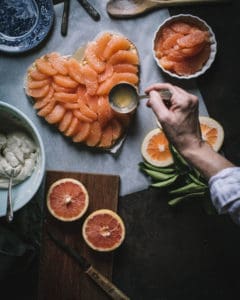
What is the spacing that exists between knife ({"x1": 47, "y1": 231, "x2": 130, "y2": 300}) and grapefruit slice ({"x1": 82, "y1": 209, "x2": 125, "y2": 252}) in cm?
9

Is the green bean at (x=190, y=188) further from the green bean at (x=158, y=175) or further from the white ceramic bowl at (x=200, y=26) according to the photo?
the white ceramic bowl at (x=200, y=26)

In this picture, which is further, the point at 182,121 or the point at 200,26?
the point at 200,26

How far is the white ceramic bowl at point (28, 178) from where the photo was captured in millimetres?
1903

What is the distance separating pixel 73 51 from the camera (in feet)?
7.73

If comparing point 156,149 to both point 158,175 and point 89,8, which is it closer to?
point 158,175

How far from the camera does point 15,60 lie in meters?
2.34

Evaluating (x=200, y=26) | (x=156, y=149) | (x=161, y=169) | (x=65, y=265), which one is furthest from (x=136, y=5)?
(x=65, y=265)

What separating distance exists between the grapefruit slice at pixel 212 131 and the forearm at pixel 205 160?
634 mm

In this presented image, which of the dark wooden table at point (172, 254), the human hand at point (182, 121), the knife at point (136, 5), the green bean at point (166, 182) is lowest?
the dark wooden table at point (172, 254)

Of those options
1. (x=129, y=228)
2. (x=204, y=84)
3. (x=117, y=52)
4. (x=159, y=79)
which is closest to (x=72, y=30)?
(x=117, y=52)

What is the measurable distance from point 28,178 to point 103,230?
464 millimetres

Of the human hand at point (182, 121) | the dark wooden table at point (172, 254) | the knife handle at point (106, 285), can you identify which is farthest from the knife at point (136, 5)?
the knife handle at point (106, 285)

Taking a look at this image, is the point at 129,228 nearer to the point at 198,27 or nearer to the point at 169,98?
the point at 169,98

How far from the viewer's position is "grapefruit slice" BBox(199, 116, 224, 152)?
7.38 feet
